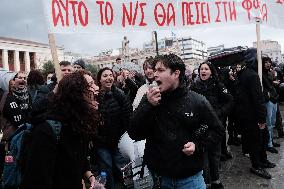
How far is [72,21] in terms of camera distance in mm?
3738

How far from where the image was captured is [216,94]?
17.4 ft

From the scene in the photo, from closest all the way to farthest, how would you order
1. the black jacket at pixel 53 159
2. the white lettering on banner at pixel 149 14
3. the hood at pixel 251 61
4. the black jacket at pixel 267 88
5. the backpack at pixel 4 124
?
1. the black jacket at pixel 53 159
2. the white lettering on banner at pixel 149 14
3. the backpack at pixel 4 124
4. the hood at pixel 251 61
5. the black jacket at pixel 267 88

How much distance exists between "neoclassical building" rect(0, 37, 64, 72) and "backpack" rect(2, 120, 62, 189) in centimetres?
7951

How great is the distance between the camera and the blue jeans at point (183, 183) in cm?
273

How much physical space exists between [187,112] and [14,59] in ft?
→ 284

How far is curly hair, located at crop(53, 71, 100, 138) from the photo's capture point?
7.47 feet

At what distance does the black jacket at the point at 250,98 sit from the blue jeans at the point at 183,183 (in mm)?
2733

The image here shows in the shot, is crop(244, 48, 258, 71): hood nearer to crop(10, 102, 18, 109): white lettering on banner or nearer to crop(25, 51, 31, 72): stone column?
crop(10, 102, 18, 109): white lettering on banner

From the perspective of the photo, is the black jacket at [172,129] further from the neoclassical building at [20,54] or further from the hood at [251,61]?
the neoclassical building at [20,54]

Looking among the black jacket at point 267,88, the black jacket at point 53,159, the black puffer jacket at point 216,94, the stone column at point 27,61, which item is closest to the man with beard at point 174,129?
the black jacket at point 53,159

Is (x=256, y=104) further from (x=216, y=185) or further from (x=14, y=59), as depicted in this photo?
(x=14, y=59)

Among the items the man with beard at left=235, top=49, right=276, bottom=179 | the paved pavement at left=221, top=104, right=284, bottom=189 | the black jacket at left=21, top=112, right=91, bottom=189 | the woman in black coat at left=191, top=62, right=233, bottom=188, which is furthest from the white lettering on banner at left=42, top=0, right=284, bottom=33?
the paved pavement at left=221, top=104, right=284, bottom=189

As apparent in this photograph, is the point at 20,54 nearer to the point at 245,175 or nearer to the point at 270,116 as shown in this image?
the point at 270,116

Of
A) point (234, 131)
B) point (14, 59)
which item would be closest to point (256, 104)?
point (234, 131)
